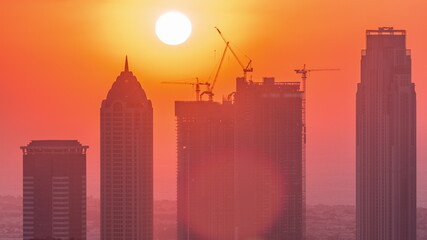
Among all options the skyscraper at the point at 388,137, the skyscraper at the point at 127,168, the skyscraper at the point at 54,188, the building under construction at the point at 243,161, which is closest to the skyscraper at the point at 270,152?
the building under construction at the point at 243,161

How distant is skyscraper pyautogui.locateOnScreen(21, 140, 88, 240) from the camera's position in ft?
454

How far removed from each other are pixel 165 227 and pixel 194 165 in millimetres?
17248

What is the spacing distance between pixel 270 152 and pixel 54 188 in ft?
149

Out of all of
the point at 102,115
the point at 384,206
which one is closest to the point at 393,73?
the point at 384,206

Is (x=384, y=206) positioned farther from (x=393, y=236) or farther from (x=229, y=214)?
(x=229, y=214)

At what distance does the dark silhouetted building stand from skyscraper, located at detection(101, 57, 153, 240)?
30.0m

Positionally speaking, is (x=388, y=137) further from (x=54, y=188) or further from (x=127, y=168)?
(x=54, y=188)

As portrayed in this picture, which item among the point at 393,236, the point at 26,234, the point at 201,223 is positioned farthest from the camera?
the point at 201,223

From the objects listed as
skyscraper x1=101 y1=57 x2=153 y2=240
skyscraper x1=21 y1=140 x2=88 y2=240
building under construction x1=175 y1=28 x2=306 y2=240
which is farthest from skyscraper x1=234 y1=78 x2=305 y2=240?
skyscraper x1=21 y1=140 x2=88 y2=240

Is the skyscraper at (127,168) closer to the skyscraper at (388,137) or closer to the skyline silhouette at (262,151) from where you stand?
the skyline silhouette at (262,151)

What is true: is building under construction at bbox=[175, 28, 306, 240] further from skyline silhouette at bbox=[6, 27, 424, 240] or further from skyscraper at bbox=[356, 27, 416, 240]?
skyscraper at bbox=[356, 27, 416, 240]

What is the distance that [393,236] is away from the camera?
525 ft

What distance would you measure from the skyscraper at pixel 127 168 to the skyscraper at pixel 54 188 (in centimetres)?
291

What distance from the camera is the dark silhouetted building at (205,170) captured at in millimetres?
170875
